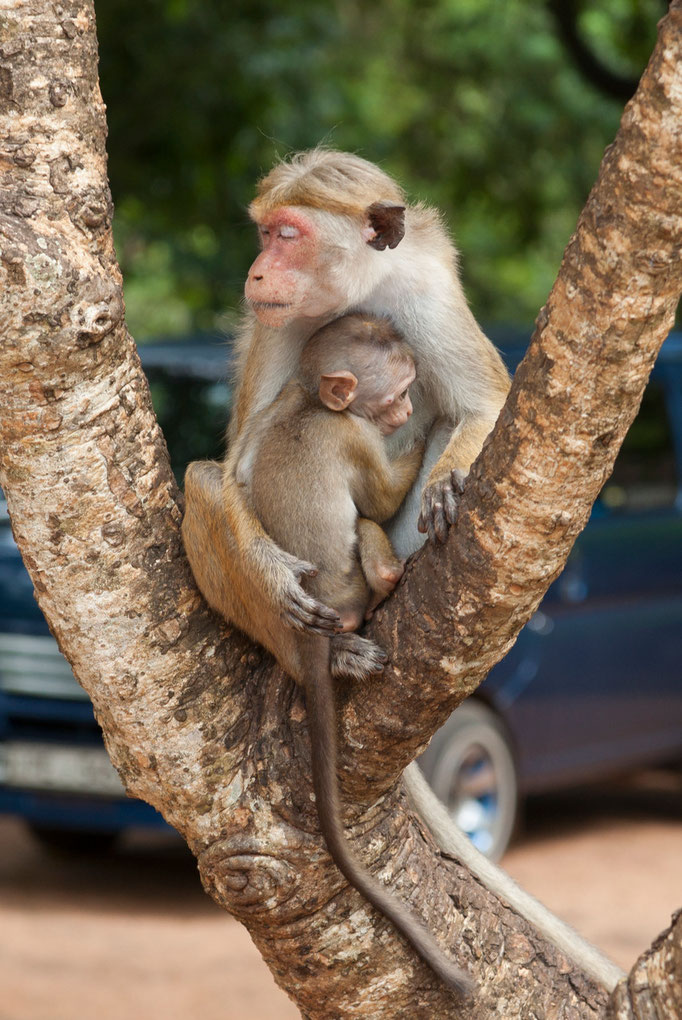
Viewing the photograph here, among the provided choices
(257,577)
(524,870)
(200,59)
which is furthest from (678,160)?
(200,59)

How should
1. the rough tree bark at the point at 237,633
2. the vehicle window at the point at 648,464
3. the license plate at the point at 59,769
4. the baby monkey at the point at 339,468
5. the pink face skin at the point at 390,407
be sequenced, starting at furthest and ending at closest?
the vehicle window at the point at 648,464 < the license plate at the point at 59,769 < the pink face skin at the point at 390,407 < the baby monkey at the point at 339,468 < the rough tree bark at the point at 237,633

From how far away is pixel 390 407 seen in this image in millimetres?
3273

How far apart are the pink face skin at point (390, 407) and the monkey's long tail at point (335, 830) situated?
0.77m

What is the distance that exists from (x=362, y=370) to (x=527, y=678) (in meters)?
3.65

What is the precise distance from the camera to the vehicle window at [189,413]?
6.21 metres

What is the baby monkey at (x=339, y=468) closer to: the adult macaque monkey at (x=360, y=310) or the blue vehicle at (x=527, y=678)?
the adult macaque monkey at (x=360, y=310)

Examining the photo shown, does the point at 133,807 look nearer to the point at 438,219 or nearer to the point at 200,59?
the point at 438,219

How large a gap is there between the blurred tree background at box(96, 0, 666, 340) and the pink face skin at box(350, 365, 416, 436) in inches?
128

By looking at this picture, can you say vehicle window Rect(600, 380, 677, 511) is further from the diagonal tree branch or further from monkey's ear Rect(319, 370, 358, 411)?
the diagonal tree branch

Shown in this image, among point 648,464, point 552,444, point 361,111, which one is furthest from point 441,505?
point 361,111

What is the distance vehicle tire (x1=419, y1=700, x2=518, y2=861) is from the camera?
6.22 metres

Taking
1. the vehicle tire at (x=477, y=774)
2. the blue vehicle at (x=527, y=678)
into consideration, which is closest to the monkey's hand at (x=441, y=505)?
Result: the blue vehicle at (x=527, y=678)

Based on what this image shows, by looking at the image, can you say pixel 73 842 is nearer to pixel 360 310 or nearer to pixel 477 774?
pixel 477 774

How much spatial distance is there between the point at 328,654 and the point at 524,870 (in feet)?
16.1
